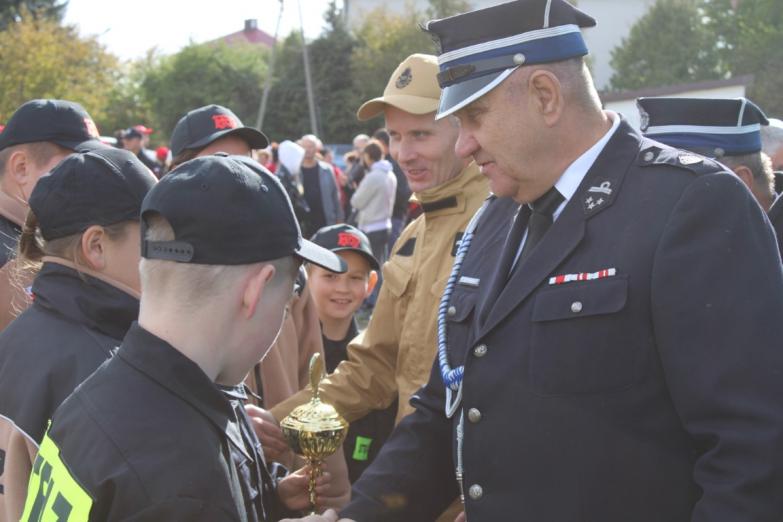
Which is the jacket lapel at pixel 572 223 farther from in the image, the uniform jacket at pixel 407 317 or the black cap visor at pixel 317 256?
the uniform jacket at pixel 407 317

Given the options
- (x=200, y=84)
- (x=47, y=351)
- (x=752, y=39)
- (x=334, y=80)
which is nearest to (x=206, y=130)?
(x=47, y=351)

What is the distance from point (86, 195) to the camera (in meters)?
2.59

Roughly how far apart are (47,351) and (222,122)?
2074 mm

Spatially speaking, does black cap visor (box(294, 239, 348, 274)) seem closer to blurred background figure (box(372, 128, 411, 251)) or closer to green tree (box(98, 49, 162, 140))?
blurred background figure (box(372, 128, 411, 251))

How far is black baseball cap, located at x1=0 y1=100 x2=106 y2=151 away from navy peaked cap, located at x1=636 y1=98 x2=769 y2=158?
2.36 m

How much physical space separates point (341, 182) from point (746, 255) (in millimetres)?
13637

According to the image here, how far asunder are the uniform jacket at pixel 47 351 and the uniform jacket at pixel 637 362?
0.98m

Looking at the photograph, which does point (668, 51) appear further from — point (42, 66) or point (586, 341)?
point (586, 341)

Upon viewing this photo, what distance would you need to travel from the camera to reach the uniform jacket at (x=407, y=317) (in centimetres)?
331

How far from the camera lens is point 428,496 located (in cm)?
260

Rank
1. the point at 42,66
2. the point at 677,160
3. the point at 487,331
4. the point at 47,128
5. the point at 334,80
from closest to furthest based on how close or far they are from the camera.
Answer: the point at 677,160 → the point at 487,331 → the point at 47,128 → the point at 42,66 → the point at 334,80

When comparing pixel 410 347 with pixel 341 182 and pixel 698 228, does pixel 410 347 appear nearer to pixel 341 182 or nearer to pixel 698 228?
pixel 698 228

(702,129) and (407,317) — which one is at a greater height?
(702,129)

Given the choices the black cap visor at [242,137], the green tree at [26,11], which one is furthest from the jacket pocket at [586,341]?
the green tree at [26,11]
